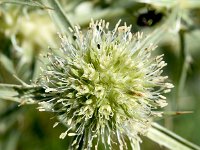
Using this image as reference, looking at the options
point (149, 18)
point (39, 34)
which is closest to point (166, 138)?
point (149, 18)

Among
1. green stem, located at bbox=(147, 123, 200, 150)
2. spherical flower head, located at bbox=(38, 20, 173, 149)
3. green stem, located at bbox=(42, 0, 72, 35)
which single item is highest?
green stem, located at bbox=(42, 0, 72, 35)

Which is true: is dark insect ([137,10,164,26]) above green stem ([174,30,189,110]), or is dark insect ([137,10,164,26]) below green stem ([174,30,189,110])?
above

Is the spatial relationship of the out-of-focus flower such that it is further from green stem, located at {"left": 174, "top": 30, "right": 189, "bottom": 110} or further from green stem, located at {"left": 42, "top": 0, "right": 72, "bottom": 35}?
green stem, located at {"left": 174, "top": 30, "right": 189, "bottom": 110}

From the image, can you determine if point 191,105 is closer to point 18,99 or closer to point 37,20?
point 37,20

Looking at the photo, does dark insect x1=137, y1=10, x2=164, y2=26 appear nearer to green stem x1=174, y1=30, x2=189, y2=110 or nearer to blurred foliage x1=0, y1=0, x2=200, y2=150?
blurred foliage x1=0, y1=0, x2=200, y2=150

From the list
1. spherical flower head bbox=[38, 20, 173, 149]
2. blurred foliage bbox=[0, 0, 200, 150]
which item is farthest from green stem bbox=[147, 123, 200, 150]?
blurred foliage bbox=[0, 0, 200, 150]

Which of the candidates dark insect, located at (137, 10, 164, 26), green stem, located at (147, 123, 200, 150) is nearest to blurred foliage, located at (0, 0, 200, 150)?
dark insect, located at (137, 10, 164, 26)

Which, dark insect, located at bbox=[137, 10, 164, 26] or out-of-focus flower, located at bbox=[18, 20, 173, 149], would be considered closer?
out-of-focus flower, located at bbox=[18, 20, 173, 149]
